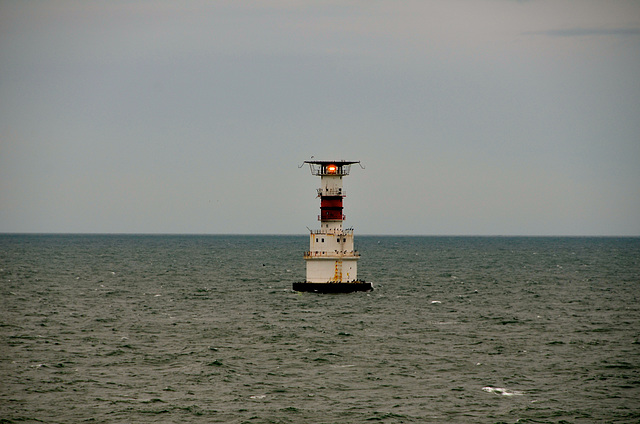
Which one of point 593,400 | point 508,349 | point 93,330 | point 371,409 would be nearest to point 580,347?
point 508,349

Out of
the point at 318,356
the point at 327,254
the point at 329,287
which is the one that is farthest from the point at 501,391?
the point at 329,287

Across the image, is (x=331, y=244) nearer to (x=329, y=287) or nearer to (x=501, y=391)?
(x=329, y=287)

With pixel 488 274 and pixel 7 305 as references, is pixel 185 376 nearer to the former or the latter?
pixel 7 305

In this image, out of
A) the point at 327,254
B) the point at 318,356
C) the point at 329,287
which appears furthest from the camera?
the point at 329,287

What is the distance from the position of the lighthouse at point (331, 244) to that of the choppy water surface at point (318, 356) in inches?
77.4

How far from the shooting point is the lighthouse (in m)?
70.5

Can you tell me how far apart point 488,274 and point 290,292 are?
46.6m

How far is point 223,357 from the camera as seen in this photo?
4734 cm

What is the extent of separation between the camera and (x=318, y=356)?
48.1 metres

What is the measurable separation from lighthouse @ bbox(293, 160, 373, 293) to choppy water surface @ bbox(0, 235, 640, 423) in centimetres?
197

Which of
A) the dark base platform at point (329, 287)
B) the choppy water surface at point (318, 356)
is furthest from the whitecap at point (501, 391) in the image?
the dark base platform at point (329, 287)

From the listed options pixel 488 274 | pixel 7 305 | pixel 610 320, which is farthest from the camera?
pixel 488 274

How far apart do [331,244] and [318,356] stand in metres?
23.2

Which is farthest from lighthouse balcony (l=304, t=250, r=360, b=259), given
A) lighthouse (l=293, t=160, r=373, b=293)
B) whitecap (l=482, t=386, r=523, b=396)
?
whitecap (l=482, t=386, r=523, b=396)
